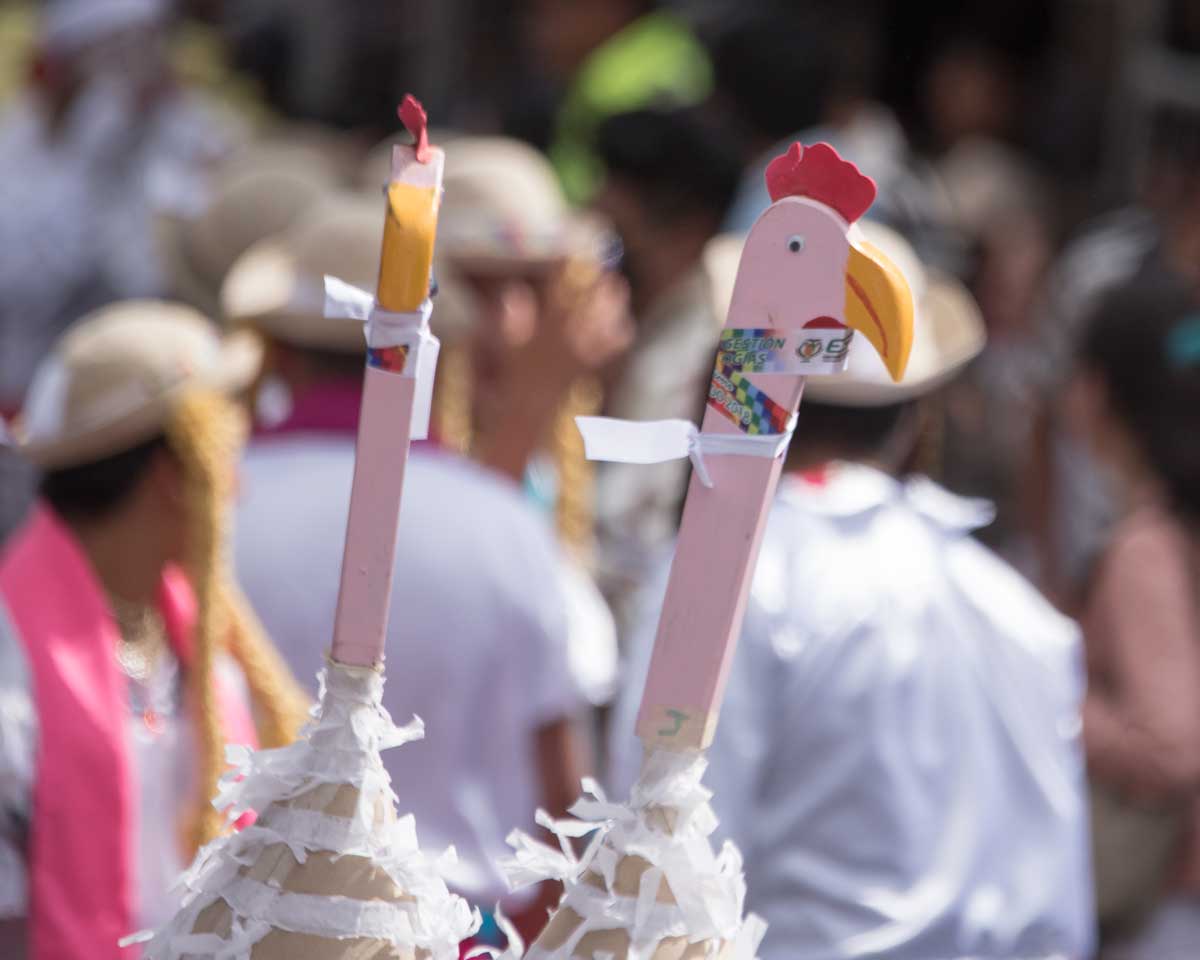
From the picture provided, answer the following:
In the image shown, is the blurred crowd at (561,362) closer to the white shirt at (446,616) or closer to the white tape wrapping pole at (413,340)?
the white shirt at (446,616)

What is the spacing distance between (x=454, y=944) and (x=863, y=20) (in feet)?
16.4

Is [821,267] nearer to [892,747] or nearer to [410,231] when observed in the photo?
[410,231]

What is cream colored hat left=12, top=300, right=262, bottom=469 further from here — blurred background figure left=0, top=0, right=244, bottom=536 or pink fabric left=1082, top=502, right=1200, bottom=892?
blurred background figure left=0, top=0, right=244, bottom=536

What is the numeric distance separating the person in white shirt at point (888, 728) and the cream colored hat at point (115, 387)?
0.59 m

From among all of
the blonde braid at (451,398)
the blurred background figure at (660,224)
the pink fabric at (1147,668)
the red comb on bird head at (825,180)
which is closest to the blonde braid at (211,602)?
the blonde braid at (451,398)

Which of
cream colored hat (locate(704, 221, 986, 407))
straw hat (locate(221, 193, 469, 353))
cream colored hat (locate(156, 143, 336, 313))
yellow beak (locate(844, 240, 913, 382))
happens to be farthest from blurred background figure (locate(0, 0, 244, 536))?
yellow beak (locate(844, 240, 913, 382))

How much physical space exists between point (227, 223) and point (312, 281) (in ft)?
3.77

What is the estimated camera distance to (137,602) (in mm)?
2111

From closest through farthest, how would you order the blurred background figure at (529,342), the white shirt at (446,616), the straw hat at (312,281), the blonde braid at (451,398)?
the white shirt at (446,616), the straw hat at (312,281), the blonde braid at (451,398), the blurred background figure at (529,342)

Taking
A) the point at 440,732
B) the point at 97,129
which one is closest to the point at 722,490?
the point at 440,732

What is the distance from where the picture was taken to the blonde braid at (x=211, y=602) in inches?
78.4

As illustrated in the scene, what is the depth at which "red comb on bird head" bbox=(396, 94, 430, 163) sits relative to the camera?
1109 millimetres

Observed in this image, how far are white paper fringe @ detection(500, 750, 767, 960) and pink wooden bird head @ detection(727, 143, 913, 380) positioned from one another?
0.27 metres

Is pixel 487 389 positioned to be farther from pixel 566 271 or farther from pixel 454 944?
pixel 454 944
